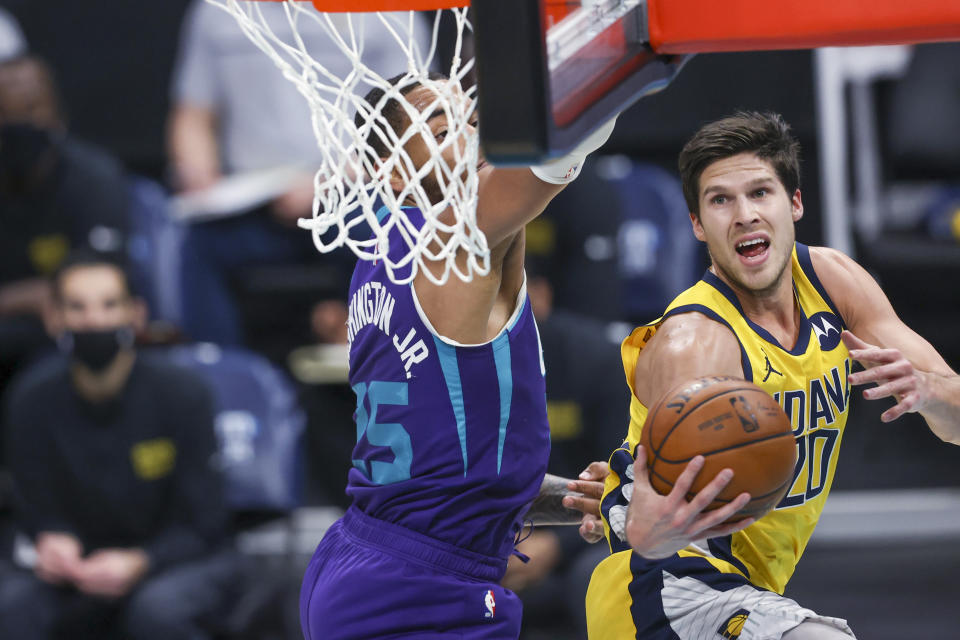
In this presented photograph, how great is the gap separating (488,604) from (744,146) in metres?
1.34

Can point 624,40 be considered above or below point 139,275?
above

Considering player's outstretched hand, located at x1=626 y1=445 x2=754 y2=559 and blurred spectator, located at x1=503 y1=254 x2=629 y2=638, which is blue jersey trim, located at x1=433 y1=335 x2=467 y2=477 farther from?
blurred spectator, located at x1=503 y1=254 x2=629 y2=638

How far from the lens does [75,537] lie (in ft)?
19.2

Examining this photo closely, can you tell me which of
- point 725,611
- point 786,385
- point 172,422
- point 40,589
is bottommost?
point 40,589

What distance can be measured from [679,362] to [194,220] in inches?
166

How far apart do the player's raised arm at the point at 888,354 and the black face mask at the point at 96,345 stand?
11.1 feet

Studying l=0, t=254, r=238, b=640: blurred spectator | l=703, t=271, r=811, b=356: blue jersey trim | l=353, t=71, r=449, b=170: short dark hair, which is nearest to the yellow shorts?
l=703, t=271, r=811, b=356: blue jersey trim

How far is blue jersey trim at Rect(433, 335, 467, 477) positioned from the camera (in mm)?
3234

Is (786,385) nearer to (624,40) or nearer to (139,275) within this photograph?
(624,40)

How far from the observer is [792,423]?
135 inches

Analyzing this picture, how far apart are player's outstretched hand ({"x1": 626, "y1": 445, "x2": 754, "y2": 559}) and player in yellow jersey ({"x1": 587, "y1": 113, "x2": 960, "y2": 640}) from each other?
22 cm

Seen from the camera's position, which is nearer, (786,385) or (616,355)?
(786,385)

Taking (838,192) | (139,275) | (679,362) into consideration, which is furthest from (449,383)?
(838,192)

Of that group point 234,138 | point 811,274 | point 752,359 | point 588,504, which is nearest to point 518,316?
point 752,359
